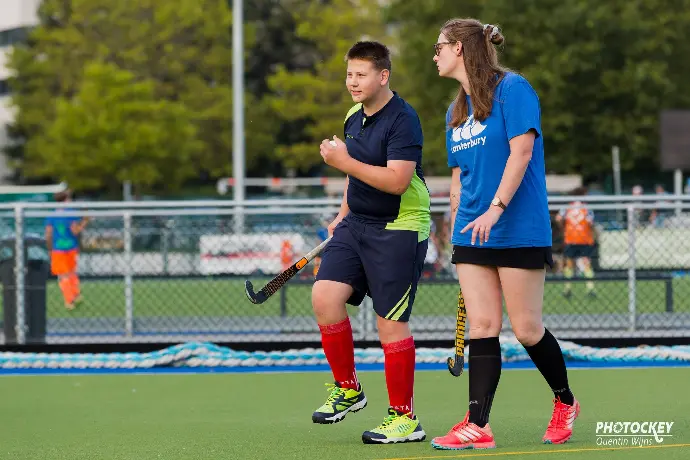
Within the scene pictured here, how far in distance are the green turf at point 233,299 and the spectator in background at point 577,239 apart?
6.1 inches

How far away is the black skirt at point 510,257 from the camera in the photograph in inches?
230

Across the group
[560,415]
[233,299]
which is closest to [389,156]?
[560,415]

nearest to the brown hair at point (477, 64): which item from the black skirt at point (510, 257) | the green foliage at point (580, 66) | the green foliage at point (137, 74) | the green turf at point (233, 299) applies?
the black skirt at point (510, 257)

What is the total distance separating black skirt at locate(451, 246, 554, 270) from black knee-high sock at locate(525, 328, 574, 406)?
0.36 m

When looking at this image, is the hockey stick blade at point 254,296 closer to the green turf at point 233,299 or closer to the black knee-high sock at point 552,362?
the black knee-high sock at point 552,362

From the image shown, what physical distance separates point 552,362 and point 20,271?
6.18 metres

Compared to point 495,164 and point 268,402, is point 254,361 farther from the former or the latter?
point 495,164

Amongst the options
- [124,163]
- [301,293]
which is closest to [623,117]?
[124,163]

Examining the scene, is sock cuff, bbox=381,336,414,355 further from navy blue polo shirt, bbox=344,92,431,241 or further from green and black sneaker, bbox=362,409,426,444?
navy blue polo shirt, bbox=344,92,431,241

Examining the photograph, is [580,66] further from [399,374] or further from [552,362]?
[552,362]

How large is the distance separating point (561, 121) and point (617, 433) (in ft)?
118

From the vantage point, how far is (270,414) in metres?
7.77

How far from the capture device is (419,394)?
8656 mm

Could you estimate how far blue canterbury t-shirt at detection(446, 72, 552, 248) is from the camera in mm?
5797
